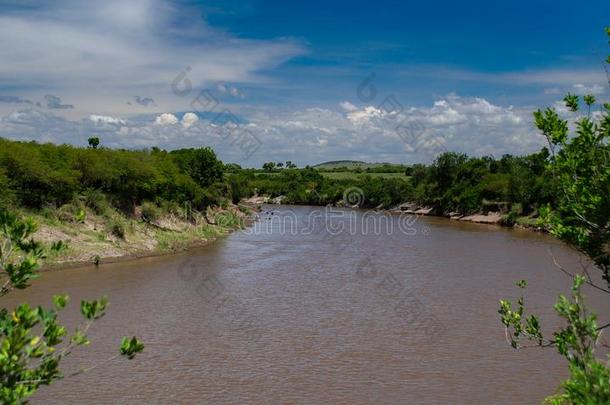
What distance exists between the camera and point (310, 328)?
61.4 ft

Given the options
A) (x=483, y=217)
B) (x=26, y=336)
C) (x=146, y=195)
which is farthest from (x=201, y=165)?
(x=26, y=336)

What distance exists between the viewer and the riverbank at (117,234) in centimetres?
2870

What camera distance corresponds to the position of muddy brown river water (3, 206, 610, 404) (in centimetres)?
1363

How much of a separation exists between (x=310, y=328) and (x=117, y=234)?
61.1 feet

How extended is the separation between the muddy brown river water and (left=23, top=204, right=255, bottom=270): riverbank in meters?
1.20

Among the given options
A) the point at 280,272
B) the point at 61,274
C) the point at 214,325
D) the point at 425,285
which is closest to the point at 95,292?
the point at 61,274

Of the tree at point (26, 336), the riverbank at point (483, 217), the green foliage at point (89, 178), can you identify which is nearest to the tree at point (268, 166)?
the riverbank at point (483, 217)

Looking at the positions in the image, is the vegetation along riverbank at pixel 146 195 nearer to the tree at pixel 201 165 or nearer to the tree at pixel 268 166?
the tree at pixel 201 165

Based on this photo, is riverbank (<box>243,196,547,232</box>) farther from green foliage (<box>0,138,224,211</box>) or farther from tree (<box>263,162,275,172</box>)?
tree (<box>263,162,275,172</box>)

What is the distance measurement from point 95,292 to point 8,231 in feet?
61.7

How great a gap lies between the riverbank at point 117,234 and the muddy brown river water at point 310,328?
120cm

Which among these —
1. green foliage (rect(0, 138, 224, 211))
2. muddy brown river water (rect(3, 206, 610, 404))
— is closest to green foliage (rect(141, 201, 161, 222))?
green foliage (rect(0, 138, 224, 211))

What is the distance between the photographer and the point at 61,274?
85.0 feet

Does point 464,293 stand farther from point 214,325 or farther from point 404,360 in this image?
point 214,325
